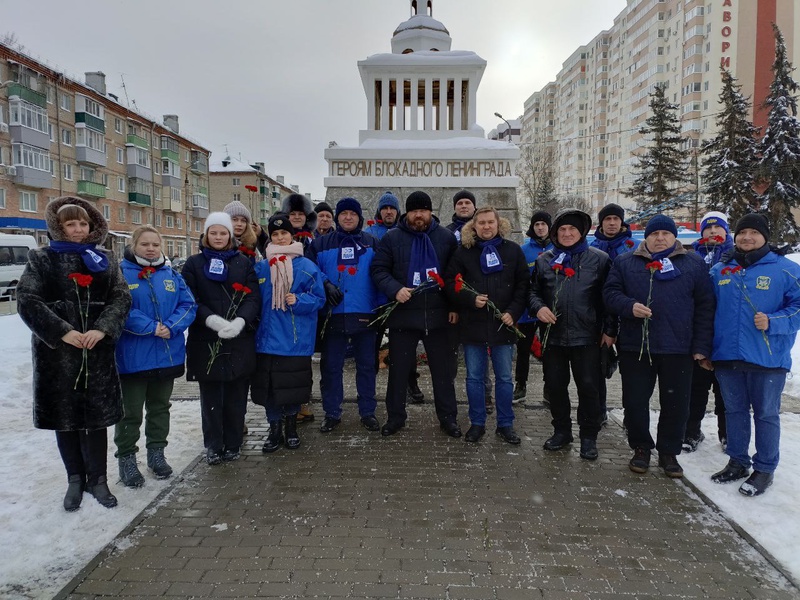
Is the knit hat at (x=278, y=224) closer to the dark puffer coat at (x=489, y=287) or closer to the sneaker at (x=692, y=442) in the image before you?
the dark puffer coat at (x=489, y=287)

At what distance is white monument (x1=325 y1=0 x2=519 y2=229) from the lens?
8.45 metres

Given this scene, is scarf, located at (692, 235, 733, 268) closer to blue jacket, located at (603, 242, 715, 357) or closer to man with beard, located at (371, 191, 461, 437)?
blue jacket, located at (603, 242, 715, 357)

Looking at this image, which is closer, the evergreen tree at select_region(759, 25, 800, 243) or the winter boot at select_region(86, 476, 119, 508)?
the winter boot at select_region(86, 476, 119, 508)

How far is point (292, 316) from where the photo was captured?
4355 millimetres

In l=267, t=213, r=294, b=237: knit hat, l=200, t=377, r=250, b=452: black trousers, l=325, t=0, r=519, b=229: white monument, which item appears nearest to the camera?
l=200, t=377, r=250, b=452: black trousers

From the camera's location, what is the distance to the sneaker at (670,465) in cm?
396

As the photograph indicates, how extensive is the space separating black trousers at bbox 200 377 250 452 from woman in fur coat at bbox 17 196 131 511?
2.56ft

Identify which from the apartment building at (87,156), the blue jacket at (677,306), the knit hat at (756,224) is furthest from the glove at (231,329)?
the apartment building at (87,156)

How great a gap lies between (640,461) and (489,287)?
1.82m

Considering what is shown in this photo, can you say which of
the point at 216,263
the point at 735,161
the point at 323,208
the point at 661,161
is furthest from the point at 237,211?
the point at 661,161

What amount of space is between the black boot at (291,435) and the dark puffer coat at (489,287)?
5.41ft

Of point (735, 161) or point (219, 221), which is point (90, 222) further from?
point (735, 161)

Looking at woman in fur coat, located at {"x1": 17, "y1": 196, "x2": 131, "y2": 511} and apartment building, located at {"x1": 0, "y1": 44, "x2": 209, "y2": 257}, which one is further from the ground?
apartment building, located at {"x1": 0, "y1": 44, "x2": 209, "y2": 257}

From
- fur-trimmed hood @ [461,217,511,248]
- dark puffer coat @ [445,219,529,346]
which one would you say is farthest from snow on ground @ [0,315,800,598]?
fur-trimmed hood @ [461,217,511,248]
